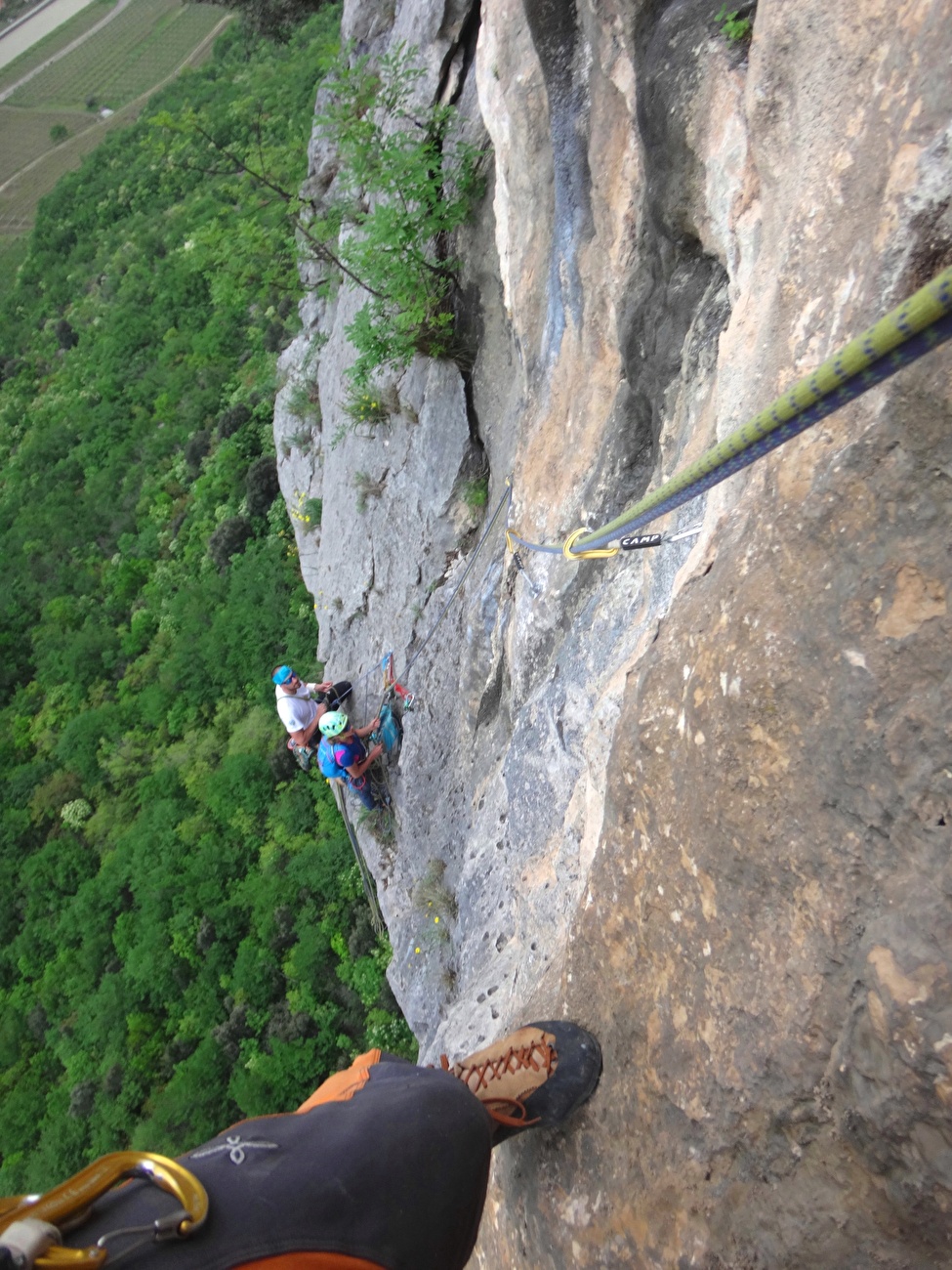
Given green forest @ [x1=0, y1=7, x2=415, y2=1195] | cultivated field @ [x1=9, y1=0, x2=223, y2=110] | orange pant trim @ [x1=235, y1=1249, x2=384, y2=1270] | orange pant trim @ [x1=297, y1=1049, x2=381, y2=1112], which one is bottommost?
green forest @ [x1=0, y1=7, x2=415, y2=1195]

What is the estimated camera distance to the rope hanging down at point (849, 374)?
1135 millimetres

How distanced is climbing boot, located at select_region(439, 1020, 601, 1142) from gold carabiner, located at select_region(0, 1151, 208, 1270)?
110cm

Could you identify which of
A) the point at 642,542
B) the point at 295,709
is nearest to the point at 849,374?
the point at 642,542

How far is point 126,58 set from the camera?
3512 centimetres

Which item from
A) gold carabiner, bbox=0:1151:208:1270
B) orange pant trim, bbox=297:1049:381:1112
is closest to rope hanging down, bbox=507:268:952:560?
gold carabiner, bbox=0:1151:208:1270

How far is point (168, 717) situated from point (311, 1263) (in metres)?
13.2

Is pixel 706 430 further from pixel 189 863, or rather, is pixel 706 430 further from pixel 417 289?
pixel 189 863

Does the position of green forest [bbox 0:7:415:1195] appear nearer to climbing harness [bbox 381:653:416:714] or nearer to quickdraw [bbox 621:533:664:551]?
climbing harness [bbox 381:653:416:714]

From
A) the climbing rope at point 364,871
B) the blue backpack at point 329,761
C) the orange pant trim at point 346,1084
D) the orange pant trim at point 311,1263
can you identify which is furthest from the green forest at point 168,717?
the orange pant trim at point 311,1263

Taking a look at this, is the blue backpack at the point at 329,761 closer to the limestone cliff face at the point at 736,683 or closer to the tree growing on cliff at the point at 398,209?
the limestone cliff face at the point at 736,683

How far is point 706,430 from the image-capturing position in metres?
2.89

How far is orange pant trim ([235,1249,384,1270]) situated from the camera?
1.58m

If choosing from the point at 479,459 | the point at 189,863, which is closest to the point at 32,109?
the point at 189,863

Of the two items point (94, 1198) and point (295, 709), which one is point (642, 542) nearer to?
point (94, 1198)
